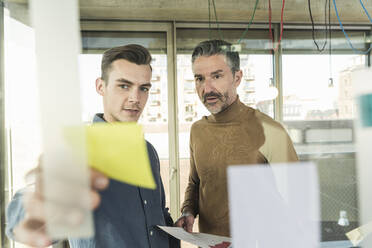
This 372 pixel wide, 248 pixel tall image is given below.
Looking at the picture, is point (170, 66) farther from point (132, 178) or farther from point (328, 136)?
point (132, 178)

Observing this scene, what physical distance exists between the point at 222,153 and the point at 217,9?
602 millimetres

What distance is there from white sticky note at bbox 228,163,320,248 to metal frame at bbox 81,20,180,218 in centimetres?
21

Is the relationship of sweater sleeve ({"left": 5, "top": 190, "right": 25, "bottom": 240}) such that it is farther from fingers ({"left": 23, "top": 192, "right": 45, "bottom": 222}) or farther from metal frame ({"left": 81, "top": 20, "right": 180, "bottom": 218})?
metal frame ({"left": 81, "top": 20, "right": 180, "bottom": 218})

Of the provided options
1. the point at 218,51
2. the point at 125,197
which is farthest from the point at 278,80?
the point at 125,197

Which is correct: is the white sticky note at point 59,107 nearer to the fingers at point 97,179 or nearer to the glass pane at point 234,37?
the fingers at point 97,179

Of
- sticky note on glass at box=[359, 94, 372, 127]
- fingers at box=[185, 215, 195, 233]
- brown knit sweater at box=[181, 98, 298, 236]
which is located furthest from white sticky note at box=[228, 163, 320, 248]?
sticky note on glass at box=[359, 94, 372, 127]

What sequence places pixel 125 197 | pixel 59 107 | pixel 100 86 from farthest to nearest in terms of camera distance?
pixel 100 86 → pixel 125 197 → pixel 59 107

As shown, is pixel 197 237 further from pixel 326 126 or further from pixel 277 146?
pixel 326 126

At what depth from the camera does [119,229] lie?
1.97 ft

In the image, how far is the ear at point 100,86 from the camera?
68cm

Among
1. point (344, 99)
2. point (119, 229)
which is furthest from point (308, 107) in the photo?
point (119, 229)

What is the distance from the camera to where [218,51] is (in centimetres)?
100

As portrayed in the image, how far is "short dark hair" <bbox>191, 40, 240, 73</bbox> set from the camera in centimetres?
96

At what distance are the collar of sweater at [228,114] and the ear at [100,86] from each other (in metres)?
0.38
